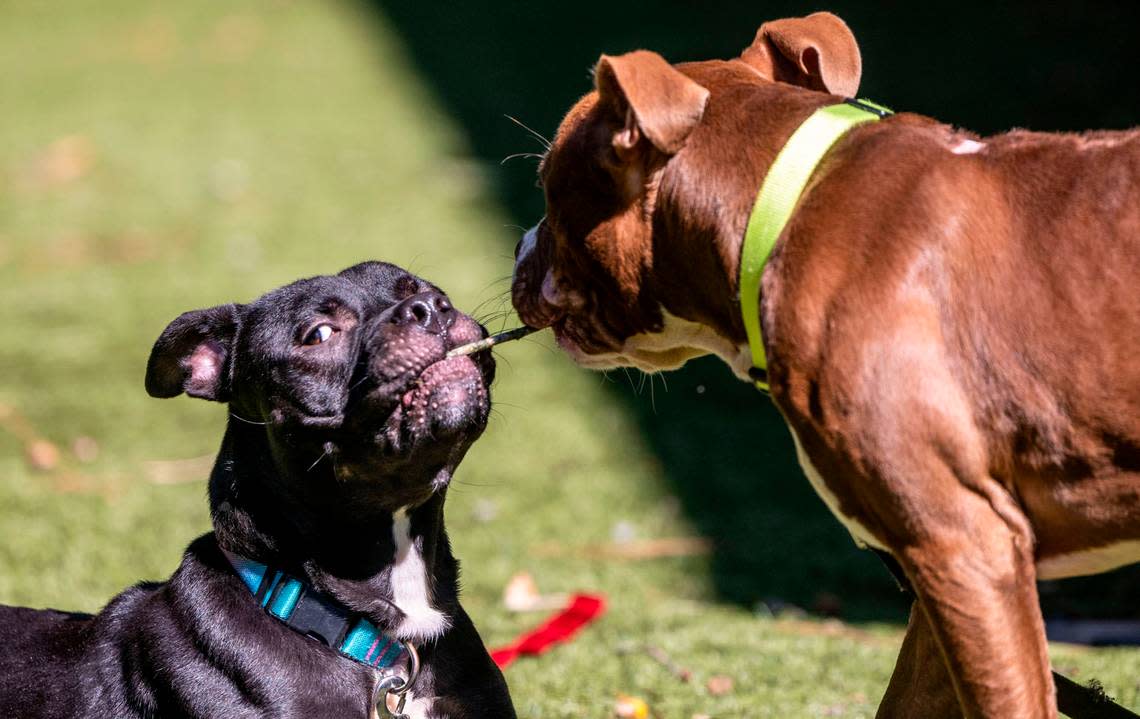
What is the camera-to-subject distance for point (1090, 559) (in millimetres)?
3020

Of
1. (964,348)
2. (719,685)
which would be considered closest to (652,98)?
(964,348)

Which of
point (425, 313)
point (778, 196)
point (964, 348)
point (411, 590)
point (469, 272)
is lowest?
point (469, 272)

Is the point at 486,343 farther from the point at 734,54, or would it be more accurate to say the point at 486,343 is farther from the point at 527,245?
the point at 734,54

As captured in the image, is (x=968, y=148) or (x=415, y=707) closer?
(x=968, y=148)

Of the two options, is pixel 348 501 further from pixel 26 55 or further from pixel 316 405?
pixel 26 55

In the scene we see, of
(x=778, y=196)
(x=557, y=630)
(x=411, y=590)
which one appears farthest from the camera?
(x=557, y=630)

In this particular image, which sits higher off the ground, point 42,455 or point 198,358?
point 198,358

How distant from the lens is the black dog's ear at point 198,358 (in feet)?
12.7

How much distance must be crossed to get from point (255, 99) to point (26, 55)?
346cm

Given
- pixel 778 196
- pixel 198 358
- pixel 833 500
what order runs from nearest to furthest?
1. pixel 833 500
2. pixel 778 196
3. pixel 198 358

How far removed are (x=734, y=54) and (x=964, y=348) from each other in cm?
840

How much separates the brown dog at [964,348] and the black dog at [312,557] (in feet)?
3.11

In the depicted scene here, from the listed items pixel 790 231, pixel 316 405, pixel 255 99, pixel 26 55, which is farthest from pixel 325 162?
pixel 790 231

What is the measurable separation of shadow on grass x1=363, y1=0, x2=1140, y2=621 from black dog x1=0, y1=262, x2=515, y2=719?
1155 millimetres
